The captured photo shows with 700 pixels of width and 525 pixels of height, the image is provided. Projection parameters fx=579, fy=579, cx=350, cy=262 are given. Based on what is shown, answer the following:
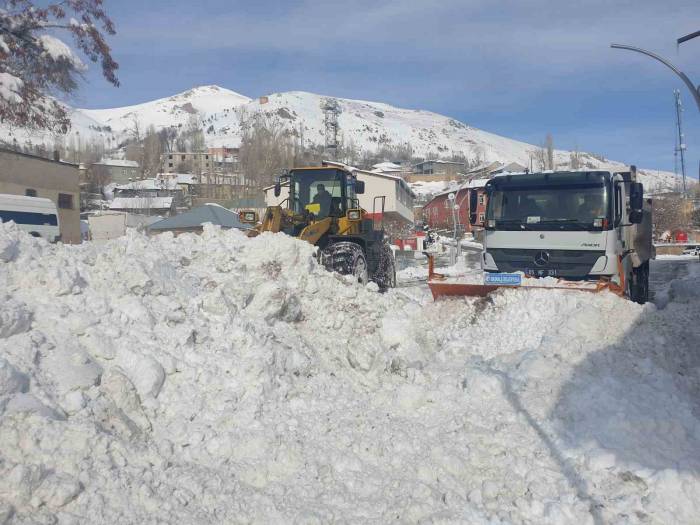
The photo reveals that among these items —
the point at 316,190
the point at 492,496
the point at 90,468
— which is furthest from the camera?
the point at 316,190

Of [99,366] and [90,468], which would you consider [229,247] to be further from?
[90,468]

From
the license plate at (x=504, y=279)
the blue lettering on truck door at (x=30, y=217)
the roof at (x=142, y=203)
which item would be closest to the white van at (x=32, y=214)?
the blue lettering on truck door at (x=30, y=217)

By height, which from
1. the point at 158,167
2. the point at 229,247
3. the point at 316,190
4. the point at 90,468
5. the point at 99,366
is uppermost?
the point at 158,167

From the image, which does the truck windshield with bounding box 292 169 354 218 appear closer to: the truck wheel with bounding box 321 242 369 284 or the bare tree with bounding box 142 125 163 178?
the truck wheel with bounding box 321 242 369 284

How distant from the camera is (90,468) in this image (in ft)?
13.1

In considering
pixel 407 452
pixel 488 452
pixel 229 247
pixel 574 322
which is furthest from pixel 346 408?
pixel 229 247

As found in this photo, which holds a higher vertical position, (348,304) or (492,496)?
(348,304)

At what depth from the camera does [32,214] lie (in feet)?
65.3

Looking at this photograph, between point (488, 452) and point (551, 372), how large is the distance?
1.70 meters

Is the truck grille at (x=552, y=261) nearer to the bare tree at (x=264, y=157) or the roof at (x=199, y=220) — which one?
the roof at (x=199, y=220)

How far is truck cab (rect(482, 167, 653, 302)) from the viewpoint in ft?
29.7

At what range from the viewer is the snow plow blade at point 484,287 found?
8258mm

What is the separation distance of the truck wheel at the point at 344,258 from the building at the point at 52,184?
26.2 meters

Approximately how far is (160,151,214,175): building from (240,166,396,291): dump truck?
8647cm
